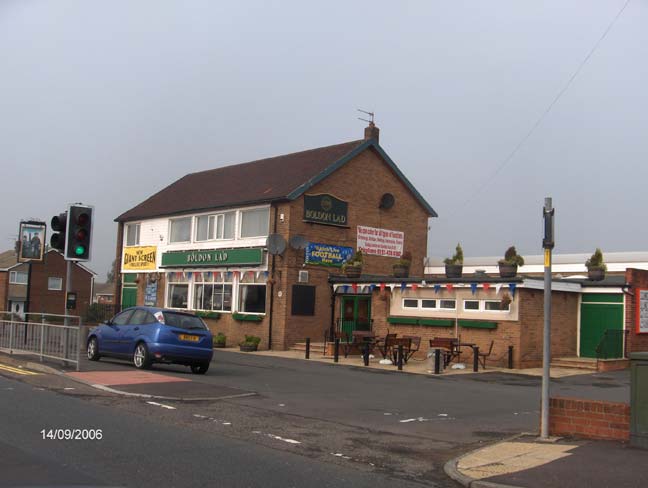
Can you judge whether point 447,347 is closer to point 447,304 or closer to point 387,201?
point 447,304

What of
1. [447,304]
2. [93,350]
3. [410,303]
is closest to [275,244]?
[410,303]

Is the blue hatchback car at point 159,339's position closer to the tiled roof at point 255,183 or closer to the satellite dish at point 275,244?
the satellite dish at point 275,244

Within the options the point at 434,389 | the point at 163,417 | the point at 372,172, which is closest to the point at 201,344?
the point at 434,389

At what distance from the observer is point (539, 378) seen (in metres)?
20.1

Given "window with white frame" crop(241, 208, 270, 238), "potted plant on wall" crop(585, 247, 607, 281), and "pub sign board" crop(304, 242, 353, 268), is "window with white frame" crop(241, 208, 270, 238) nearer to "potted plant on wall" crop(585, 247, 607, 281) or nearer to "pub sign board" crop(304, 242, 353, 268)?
"pub sign board" crop(304, 242, 353, 268)

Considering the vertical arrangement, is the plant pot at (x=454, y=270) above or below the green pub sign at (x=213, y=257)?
below

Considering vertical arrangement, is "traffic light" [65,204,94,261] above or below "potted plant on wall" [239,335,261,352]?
above

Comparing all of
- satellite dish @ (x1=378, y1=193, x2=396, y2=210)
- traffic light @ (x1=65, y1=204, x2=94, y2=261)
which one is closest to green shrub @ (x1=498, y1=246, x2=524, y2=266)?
satellite dish @ (x1=378, y1=193, x2=396, y2=210)

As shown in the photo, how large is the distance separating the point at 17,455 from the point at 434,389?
10.8 meters

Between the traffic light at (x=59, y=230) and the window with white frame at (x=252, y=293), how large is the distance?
46.9ft

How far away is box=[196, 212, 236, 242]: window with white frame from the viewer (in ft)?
104

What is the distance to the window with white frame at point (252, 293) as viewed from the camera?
1161 inches

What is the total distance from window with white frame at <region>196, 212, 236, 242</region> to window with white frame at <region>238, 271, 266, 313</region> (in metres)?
Result: 2.33

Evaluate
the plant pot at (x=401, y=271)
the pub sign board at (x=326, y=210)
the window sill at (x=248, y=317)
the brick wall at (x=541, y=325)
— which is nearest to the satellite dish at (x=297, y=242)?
the pub sign board at (x=326, y=210)
